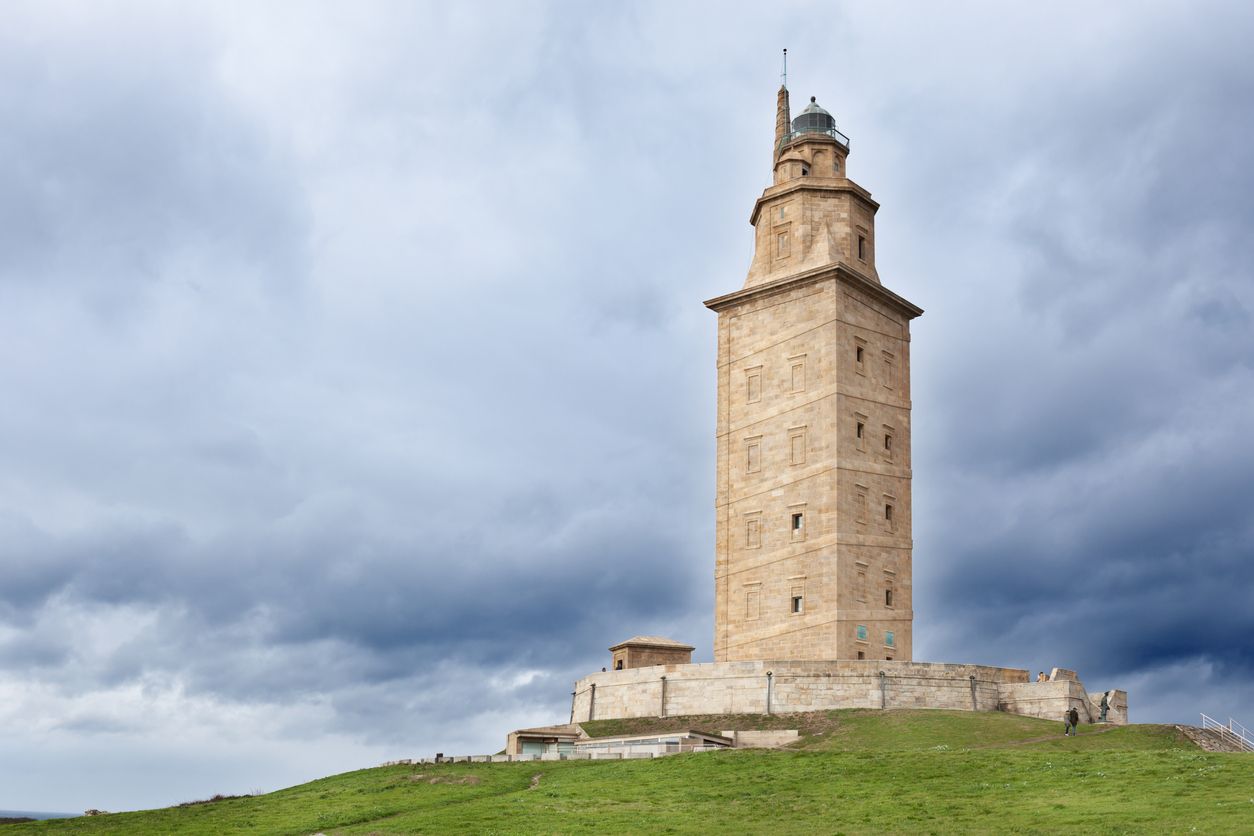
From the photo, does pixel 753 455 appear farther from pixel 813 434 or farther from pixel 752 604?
pixel 752 604

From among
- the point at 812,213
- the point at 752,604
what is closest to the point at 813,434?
the point at 752,604

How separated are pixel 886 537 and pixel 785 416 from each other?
8026 mm

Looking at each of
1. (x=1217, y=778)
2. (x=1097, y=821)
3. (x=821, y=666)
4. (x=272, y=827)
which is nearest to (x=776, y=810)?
A: (x=1097, y=821)

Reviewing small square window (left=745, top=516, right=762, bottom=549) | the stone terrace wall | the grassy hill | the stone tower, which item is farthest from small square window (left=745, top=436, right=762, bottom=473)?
the grassy hill

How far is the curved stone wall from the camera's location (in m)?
57.7

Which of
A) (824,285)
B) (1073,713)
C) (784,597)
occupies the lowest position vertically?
(1073,713)

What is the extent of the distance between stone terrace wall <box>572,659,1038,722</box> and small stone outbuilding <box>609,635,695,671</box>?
8521 millimetres

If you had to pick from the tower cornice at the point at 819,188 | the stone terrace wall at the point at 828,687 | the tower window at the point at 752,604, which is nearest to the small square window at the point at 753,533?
the tower window at the point at 752,604

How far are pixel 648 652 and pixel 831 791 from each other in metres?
30.3

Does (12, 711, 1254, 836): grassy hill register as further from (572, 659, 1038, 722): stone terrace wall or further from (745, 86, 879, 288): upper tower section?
(745, 86, 879, 288): upper tower section

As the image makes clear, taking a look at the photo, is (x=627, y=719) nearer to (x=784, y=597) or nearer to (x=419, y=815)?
(x=784, y=597)

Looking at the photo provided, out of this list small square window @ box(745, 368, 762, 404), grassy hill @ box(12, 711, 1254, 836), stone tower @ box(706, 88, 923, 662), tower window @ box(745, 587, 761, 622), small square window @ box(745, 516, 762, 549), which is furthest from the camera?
small square window @ box(745, 368, 762, 404)

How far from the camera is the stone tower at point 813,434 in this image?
211 feet

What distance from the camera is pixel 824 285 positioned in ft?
224
